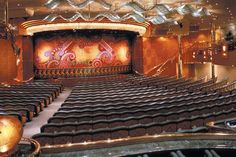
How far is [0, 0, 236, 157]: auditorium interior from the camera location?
6.64 ft

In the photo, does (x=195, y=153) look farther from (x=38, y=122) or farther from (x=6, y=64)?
(x=6, y=64)

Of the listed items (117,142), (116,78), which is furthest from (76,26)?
(117,142)

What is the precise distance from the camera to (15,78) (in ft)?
62.4

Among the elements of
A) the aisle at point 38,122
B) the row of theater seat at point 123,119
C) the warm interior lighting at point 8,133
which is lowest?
the aisle at point 38,122

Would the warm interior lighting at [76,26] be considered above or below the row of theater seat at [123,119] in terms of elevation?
above

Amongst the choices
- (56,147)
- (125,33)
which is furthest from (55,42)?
(56,147)

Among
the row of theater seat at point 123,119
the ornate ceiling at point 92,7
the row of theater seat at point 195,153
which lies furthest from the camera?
the ornate ceiling at point 92,7

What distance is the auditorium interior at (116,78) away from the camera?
6.64 ft

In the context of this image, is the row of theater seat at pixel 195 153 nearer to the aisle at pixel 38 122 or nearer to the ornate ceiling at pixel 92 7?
the aisle at pixel 38 122

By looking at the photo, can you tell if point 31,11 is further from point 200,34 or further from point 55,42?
point 200,34

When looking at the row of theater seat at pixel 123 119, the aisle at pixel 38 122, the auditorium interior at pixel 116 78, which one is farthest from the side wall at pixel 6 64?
the row of theater seat at pixel 123 119

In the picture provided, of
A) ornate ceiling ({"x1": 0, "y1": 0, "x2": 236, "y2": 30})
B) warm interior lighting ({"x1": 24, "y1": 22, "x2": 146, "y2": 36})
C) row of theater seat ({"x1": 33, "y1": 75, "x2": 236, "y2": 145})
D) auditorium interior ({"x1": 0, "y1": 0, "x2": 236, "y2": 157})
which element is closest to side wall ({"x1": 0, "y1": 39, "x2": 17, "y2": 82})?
auditorium interior ({"x1": 0, "y1": 0, "x2": 236, "y2": 157})

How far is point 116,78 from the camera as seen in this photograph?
19.7 m

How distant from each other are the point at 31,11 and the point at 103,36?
23.3 ft
